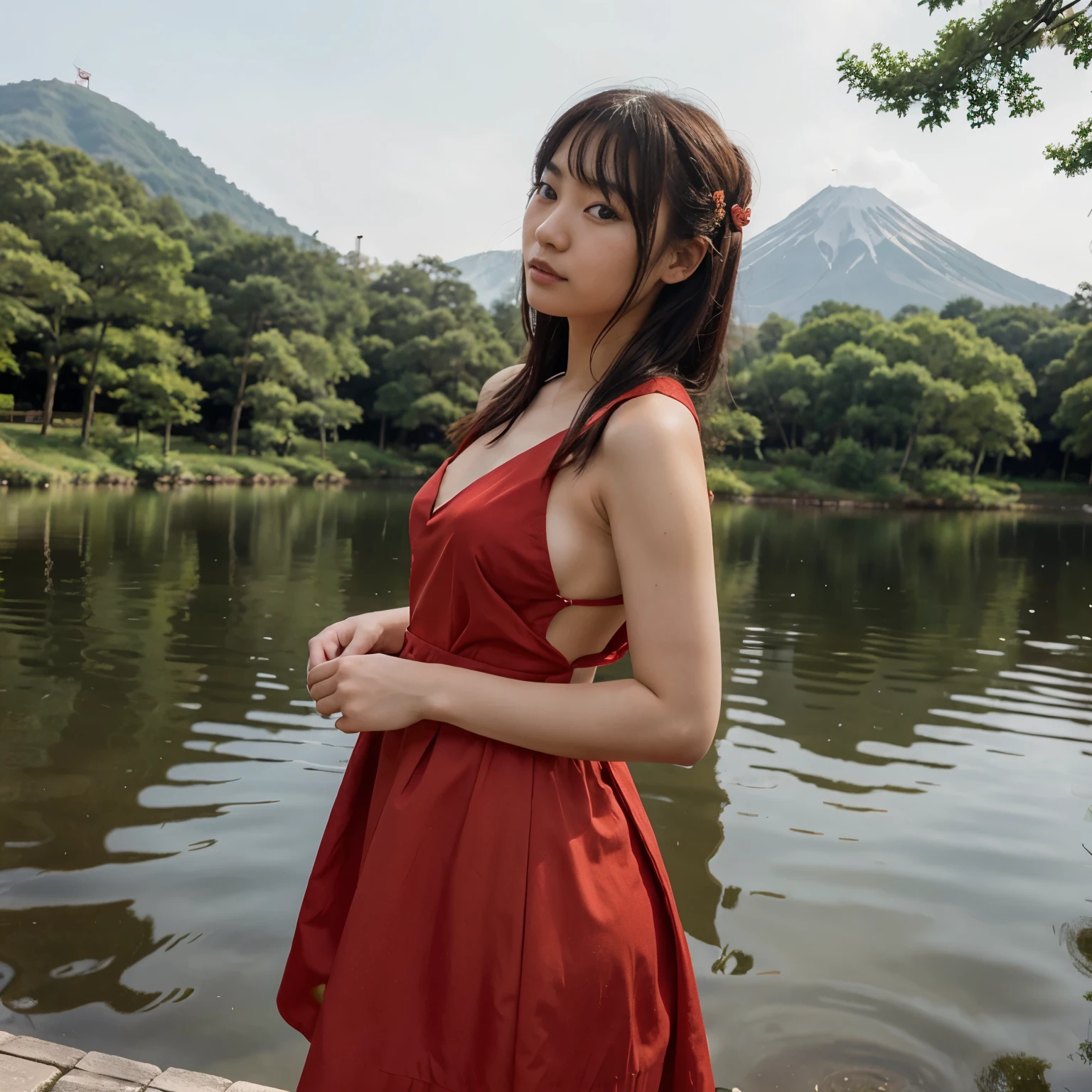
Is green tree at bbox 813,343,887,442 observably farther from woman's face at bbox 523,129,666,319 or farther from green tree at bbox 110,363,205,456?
woman's face at bbox 523,129,666,319

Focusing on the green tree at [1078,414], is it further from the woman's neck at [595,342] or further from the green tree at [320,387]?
the woman's neck at [595,342]

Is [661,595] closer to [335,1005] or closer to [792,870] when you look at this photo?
[335,1005]

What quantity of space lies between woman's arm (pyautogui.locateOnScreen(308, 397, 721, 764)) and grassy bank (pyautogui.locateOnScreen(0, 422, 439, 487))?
21.6 meters

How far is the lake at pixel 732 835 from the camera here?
2.54m

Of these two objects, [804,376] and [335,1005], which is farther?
[804,376]

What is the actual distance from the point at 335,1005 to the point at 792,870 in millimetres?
3032

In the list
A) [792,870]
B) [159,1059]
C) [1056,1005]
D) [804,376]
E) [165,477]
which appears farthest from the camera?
[804,376]

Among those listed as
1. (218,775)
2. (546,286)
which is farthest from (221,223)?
(546,286)

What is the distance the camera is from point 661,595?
0.83 metres

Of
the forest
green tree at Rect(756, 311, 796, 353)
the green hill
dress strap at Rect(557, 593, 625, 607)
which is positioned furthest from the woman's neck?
the green hill

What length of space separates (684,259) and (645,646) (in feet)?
1.31

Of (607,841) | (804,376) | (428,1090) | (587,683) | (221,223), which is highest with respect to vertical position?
(221,223)

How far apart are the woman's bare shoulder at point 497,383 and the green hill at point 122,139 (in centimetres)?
16000

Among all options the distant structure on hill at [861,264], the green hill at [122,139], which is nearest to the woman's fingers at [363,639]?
the distant structure on hill at [861,264]
